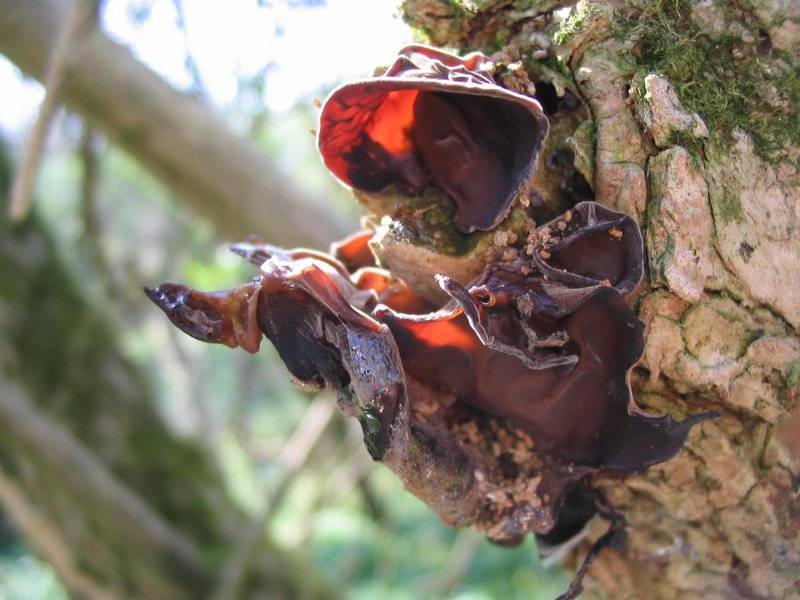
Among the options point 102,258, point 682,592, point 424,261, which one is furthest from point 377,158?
point 102,258

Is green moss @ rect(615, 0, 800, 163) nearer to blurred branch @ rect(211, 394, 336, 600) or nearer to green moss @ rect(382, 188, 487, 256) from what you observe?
green moss @ rect(382, 188, 487, 256)

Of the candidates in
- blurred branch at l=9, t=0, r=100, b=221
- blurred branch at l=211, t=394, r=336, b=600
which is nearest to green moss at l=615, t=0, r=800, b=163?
blurred branch at l=9, t=0, r=100, b=221

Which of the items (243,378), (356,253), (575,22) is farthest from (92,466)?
(243,378)

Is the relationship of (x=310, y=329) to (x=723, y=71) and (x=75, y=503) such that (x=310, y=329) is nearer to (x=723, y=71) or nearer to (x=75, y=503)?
(x=723, y=71)

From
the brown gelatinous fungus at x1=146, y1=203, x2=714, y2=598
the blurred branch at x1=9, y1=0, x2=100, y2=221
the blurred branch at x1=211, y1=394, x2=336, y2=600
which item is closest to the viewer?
the brown gelatinous fungus at x1=146, y1=203, x2=714, y2=598

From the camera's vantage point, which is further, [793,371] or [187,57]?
[187,57]

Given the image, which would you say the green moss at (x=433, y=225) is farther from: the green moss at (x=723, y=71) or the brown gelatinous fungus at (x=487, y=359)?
the green moss at (x=723, y=71)
